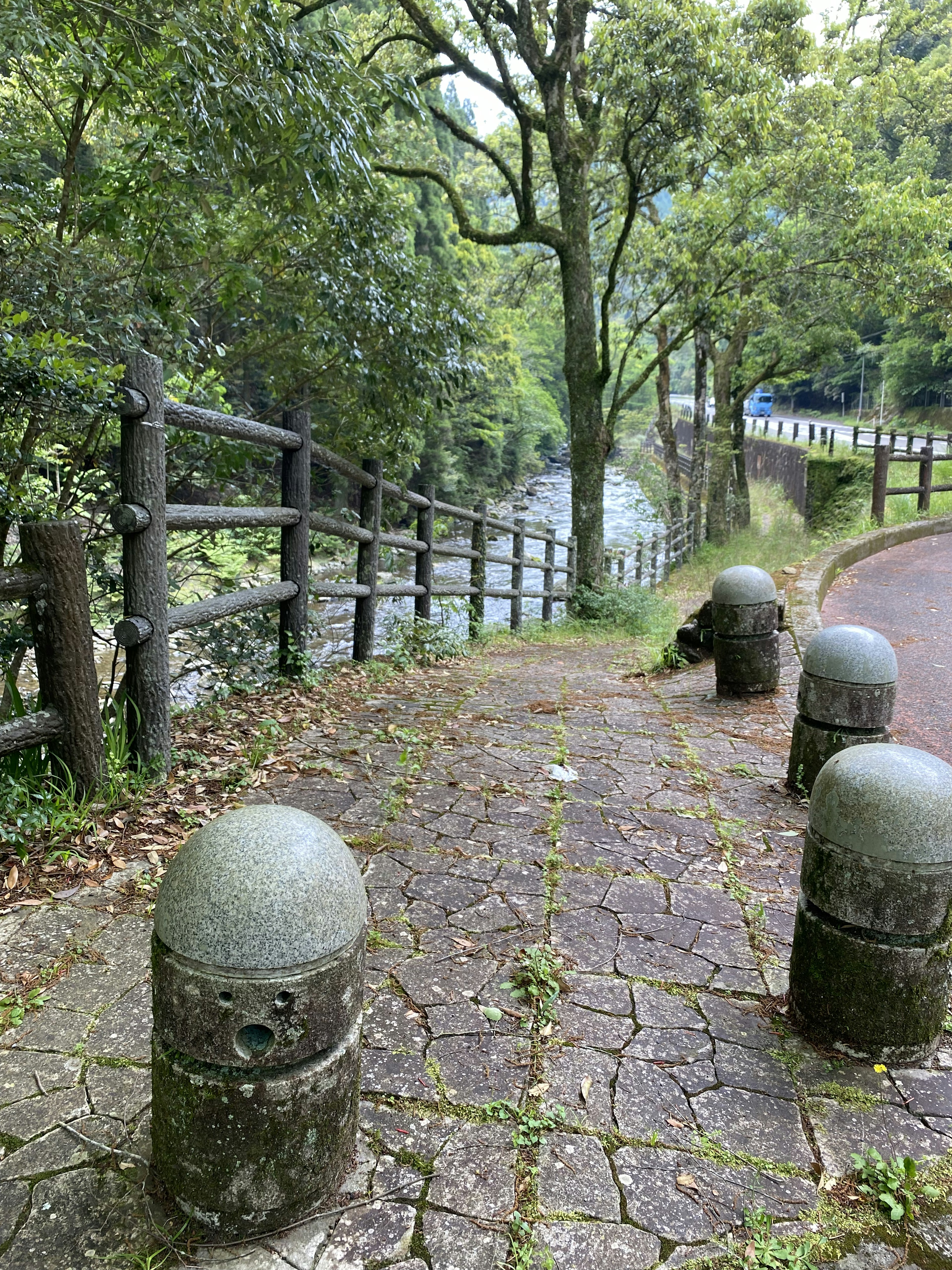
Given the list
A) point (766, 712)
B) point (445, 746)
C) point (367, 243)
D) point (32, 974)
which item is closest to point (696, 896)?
point (445, 746)

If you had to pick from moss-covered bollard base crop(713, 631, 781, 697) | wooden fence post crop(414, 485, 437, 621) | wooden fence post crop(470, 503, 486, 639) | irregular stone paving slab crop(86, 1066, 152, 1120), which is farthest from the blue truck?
irregular stone paving slab crop(86, 1066, 152, 1120)

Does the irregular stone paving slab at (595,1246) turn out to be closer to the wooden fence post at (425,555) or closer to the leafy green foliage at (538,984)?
the leafy green foliage at (538,984)

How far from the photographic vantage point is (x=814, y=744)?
407 cm

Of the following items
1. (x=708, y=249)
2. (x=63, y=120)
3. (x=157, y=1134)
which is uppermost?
(x=708, y=249)

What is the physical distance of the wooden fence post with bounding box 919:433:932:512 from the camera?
13.6 m

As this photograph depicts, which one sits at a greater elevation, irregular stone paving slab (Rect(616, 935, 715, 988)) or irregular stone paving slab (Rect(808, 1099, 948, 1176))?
irregular stone paving slab (Rect(616, 935, 715, 988))

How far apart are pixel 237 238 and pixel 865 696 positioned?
17.4ft

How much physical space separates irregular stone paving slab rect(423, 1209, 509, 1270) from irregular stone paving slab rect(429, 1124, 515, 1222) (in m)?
0.03

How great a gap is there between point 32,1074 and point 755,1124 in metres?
1.90

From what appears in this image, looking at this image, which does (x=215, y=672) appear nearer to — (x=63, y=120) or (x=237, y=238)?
(x=237, y=238)

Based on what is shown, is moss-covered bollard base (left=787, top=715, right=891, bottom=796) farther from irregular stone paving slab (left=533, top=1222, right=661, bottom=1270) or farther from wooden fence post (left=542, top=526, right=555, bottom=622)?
wooden fence post (left=542, top=526, right=555, bottom=622)

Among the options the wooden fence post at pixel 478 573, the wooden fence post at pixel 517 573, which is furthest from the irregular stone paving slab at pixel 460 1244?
the wooden fence post at pixel 517 573

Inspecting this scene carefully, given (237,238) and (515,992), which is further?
(237,238)

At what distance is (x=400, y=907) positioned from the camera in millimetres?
3068
